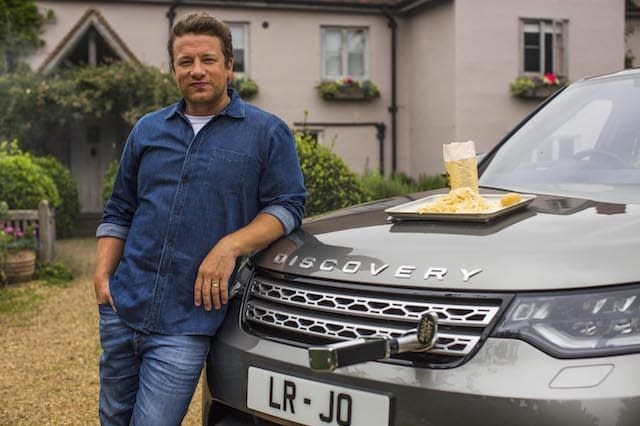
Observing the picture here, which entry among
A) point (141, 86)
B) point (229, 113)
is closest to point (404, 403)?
point (229, 113)

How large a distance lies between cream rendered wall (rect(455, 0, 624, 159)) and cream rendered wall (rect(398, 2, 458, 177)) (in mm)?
227

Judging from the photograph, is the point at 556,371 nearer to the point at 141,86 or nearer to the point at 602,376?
the point at 602,376

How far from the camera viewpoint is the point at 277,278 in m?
2.33

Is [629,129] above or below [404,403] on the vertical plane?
above

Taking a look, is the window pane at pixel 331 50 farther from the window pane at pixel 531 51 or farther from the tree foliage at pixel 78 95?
the tree foliage at pixel 78 95

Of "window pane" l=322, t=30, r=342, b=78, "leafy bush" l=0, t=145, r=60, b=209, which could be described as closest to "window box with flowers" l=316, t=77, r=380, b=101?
"window pane" l=322, t=30, r=342, b=78

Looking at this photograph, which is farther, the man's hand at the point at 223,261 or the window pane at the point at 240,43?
the window pane at the point at 240,43

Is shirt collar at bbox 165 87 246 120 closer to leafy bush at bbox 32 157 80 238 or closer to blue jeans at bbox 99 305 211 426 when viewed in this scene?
blue jeans at bbox 99 305 211 426

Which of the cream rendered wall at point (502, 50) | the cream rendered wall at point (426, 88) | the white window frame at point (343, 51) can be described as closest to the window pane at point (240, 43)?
the white window frame at point (343, 51)

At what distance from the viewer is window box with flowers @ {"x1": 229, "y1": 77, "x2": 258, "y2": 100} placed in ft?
53.1

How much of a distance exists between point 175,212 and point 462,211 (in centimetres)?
95

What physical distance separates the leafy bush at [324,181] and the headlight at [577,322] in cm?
512

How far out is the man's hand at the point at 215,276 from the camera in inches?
95.0

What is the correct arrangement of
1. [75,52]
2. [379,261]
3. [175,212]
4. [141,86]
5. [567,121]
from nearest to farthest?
[379,261] < [175,212] < [567,121] < [141,86] < [75,52]
